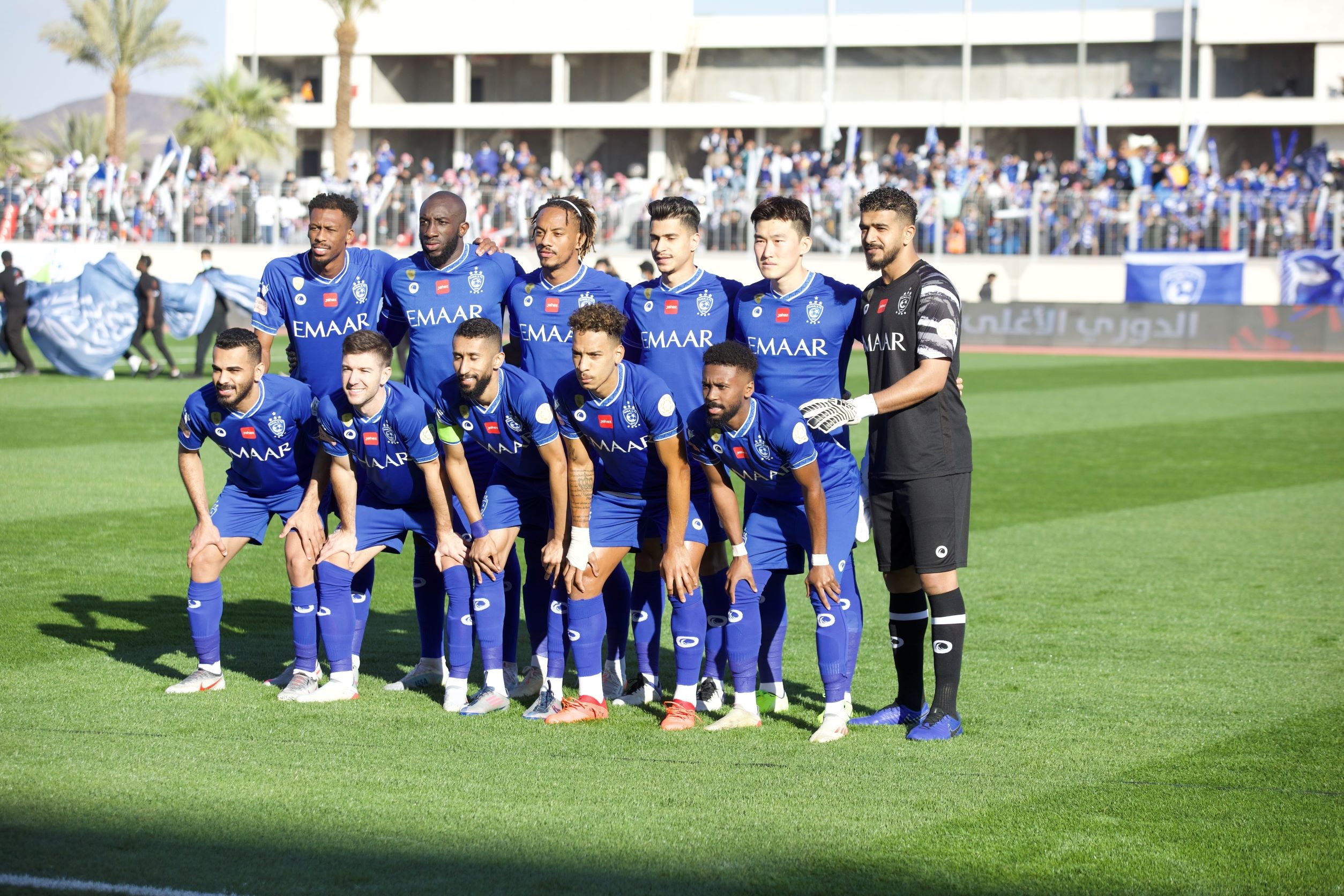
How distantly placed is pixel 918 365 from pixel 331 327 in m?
3.03

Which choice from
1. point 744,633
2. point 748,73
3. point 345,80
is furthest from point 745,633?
point 748,73

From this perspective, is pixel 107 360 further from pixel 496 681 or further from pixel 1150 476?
pixel 496 681

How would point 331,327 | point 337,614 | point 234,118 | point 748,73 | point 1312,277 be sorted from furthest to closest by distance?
point 748,73 < point 234,118 < point 1312,277 < point 331,327 < point 337,614

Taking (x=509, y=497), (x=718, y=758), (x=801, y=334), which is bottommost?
(x=718, y=758)

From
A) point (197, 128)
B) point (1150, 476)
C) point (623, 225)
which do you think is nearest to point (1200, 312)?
point (623, 225)

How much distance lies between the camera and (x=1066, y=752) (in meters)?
6.04

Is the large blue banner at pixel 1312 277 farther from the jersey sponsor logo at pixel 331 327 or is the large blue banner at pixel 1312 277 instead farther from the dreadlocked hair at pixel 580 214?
the jersey sponsor logo at pixel 331 327

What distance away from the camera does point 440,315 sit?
284 inches

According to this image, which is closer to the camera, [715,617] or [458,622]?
[458,622]

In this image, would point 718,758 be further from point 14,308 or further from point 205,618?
point 14,308

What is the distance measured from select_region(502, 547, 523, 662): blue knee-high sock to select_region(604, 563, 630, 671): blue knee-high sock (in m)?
0.47

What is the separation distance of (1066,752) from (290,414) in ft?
12.6

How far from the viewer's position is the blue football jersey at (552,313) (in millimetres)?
6961

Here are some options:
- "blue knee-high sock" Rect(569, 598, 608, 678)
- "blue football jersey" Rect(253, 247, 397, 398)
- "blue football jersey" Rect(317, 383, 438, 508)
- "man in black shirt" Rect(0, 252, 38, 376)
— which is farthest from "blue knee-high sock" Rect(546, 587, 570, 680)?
"man in black shirt" Rect(0, 252, 38, 376)
